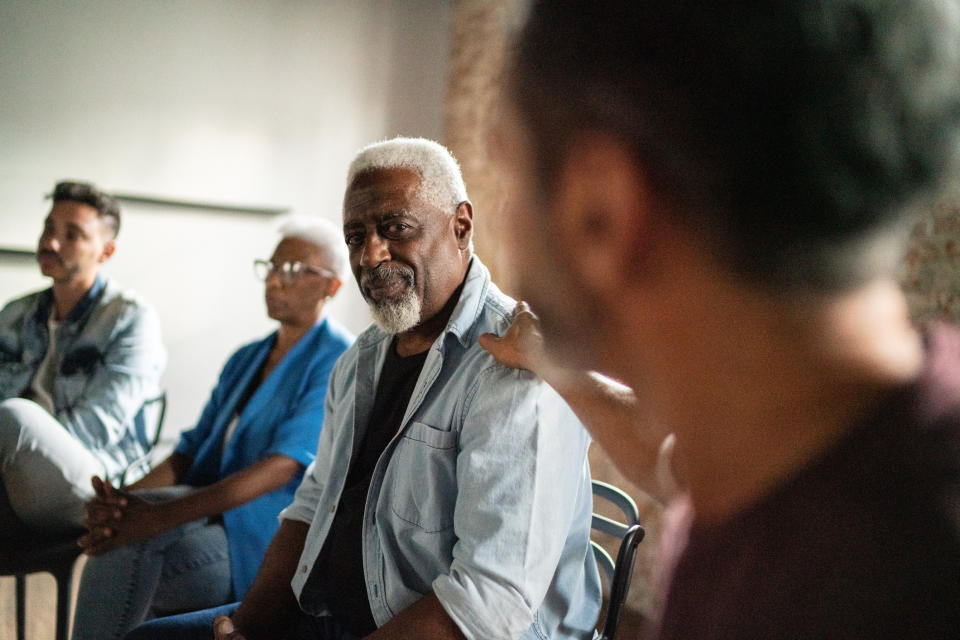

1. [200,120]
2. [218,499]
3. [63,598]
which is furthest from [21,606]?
[200,120]

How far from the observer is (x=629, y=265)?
0.38 metres

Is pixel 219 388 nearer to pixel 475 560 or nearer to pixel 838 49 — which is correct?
pixel 475 560

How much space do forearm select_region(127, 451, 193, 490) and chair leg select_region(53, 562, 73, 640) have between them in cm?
24

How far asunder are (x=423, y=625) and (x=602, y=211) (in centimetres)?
79

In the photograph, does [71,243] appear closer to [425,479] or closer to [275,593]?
[275,593]

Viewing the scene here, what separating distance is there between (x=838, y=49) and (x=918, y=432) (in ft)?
0.59

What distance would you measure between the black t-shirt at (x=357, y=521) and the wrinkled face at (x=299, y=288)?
2.31 ft

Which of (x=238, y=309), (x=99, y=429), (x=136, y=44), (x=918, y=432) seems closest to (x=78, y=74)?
(x=136, y=44)

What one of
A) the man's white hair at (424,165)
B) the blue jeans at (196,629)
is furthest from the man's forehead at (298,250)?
the blue jeans at (196,629)

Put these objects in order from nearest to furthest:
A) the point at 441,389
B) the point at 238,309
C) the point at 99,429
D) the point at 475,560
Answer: the point at 475,560
the point at 441,389
the point at 99,429
the point at 238,309

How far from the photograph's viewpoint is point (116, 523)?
160cm

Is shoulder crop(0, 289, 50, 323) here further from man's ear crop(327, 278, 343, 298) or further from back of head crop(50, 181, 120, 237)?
man's ear crop(327, 278, 343, 298)

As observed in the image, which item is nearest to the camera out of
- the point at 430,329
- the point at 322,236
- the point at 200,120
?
the point at 430,329

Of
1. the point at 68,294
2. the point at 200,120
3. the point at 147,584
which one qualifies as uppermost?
the point at 200,120
